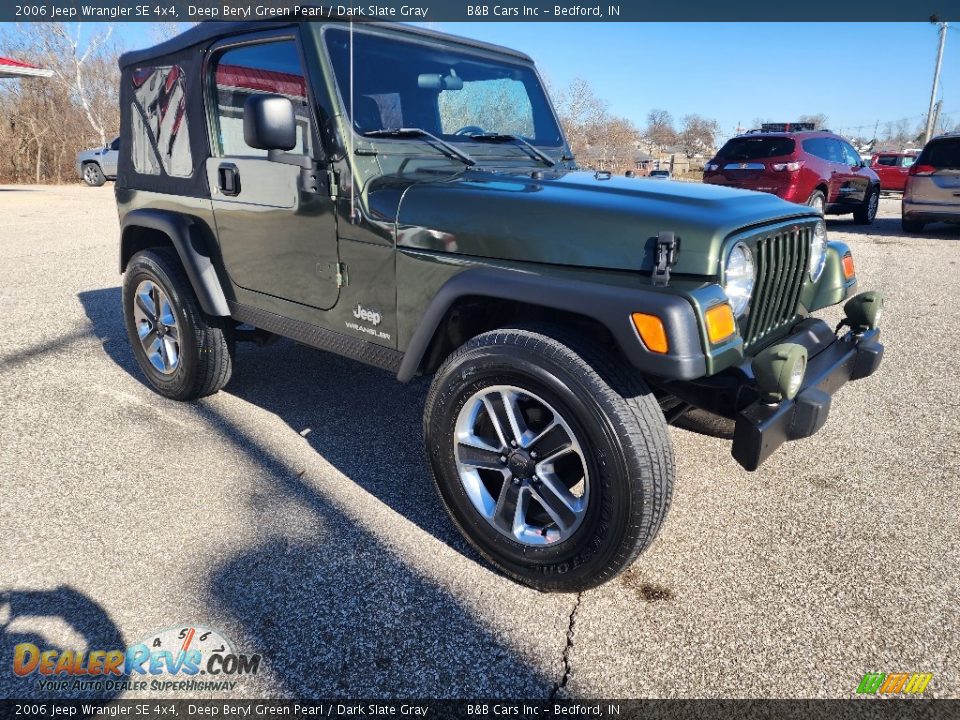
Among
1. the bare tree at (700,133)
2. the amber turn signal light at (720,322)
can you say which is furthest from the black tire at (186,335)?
the bare tree at (700,133)

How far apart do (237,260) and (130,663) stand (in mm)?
1999

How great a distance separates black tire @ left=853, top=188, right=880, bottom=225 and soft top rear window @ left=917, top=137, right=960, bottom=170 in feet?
6.16

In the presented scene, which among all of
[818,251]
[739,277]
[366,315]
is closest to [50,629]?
[366,315]

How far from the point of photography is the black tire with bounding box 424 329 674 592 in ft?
6.77

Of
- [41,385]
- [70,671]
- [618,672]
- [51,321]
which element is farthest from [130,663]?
[51,321]

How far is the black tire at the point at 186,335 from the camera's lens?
3676mm

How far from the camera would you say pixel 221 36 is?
3.15 metres

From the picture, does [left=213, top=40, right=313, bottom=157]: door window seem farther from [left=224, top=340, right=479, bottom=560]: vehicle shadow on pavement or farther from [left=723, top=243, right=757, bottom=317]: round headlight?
[left=723, top=243, right=757, bottom=317]: round headlight

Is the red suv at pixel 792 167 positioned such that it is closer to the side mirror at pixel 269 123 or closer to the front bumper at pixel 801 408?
the front bumper at pixel 801 408

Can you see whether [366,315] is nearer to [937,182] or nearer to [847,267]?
[847,267]

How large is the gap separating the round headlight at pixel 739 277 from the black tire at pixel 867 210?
39.9ft

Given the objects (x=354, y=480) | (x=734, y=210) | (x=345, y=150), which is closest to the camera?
(x=734, y=210)

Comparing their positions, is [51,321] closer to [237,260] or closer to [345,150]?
[237,260]

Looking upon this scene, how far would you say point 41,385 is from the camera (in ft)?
13.8
